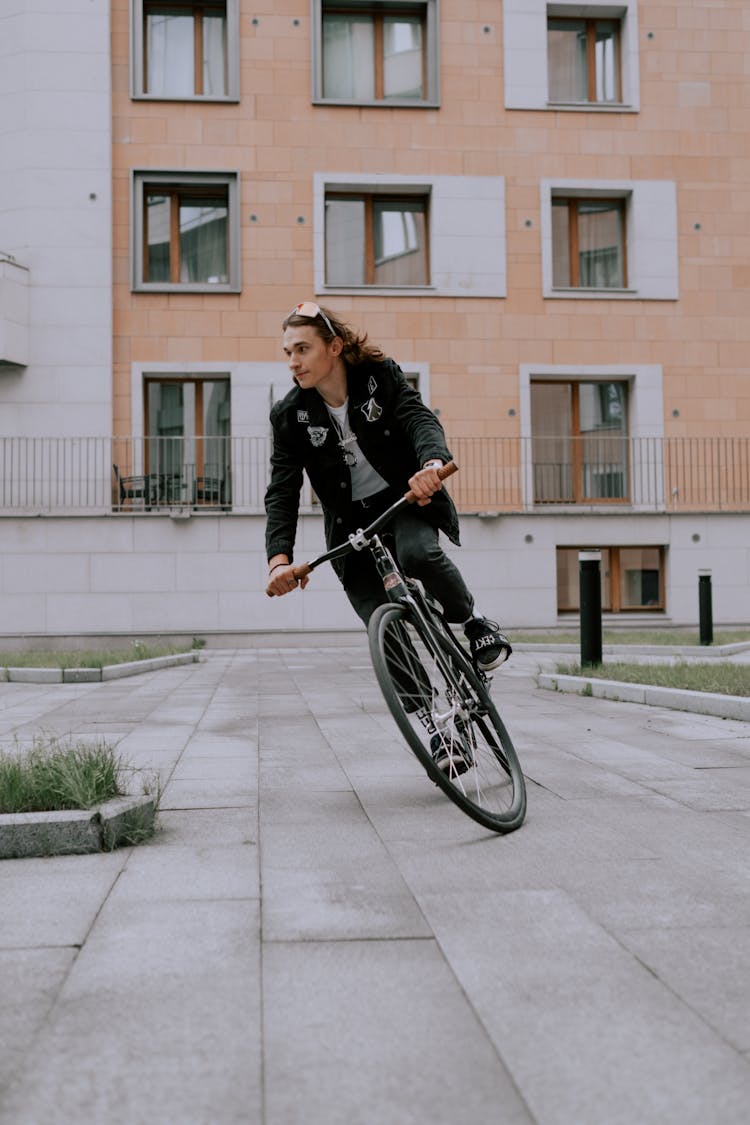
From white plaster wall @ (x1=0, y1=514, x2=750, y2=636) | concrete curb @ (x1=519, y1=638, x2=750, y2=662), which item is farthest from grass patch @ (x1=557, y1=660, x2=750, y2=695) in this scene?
white plaster wall @ (x1=0, y1=514, x2=750, y2=636)

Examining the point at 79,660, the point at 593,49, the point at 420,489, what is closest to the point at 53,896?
the point at 420,489

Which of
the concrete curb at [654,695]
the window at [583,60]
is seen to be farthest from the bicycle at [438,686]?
the window at [583,60]

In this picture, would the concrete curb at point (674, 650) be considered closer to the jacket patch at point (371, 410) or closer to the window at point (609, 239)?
the window at point (609, 239)

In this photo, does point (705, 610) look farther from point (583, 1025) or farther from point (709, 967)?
point (583, 1025)

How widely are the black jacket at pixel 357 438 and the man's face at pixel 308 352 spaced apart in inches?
5.8

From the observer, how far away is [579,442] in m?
20.0

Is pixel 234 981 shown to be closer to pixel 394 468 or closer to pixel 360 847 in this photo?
pixel 360 847

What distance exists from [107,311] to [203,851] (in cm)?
1678

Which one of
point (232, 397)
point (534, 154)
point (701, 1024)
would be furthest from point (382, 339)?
point (701, 1024)

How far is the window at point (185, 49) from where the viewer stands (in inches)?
773

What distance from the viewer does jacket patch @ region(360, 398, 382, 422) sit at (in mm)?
4371

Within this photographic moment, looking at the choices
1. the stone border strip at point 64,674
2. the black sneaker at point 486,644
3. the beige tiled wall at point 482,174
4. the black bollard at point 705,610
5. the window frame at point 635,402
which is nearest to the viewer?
the black sneaker at point 486,644

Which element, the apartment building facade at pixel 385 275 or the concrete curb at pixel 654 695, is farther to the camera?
the apartment building facade at pixel 385 275

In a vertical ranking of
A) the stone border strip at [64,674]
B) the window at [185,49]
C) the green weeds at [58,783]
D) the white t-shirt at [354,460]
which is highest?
the window at [185,49]
